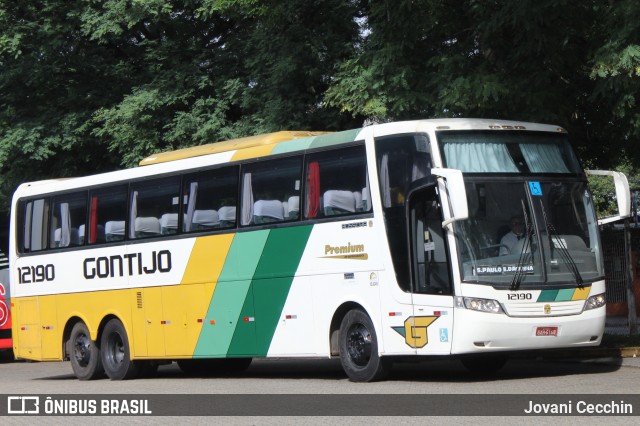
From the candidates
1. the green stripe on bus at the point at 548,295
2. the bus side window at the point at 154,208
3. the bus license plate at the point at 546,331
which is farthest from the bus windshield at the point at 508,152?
the bus side window at the point at 154,208

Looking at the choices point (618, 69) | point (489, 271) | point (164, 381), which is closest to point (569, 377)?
point (489, 271)

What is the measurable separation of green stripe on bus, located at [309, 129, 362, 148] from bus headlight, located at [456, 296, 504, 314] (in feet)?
9.59

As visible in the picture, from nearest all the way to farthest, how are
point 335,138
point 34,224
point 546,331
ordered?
point 546,331, point 335,138, point 34,224

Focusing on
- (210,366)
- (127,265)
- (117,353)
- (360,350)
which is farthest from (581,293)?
(117,353)

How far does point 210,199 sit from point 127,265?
2.55 meters

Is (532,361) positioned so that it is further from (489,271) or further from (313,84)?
(313,84)

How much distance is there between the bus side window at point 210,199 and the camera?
19.5 m

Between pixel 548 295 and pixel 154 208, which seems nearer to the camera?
pixel 548 295

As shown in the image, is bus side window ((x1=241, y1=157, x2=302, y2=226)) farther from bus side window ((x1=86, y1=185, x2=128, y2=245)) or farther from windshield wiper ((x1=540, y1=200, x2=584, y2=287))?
windshield wiper ((x1=540, y1=200, x2=584, y2=287))

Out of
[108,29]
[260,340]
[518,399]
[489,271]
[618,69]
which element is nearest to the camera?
[518,399]

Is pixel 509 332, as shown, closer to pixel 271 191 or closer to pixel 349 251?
pixel 349 251

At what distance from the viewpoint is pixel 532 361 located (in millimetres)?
20969

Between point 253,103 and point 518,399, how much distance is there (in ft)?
50.6

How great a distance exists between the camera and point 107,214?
2216cm
